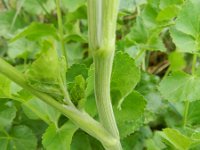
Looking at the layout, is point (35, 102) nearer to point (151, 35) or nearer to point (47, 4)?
point (151, 35)

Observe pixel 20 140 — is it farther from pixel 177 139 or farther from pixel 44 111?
pixel 177 139

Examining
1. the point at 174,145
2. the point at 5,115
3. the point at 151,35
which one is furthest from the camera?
the point at 151,35

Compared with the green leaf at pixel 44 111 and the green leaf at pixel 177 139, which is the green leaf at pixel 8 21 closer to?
the green leaf at pixel 44 111

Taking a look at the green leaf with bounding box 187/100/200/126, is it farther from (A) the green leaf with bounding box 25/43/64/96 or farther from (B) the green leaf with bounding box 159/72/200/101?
(A) the green leaf with bounding box 25/43/64/96

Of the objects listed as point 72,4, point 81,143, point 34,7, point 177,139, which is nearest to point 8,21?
point 34,7

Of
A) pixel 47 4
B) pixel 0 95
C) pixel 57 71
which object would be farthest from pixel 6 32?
pixel 57 71
